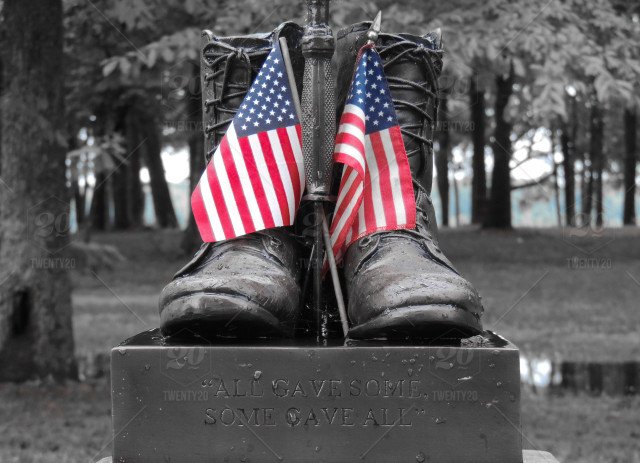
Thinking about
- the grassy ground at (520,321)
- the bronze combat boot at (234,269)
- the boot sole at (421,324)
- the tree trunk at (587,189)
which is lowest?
the grassy ground at (520,321)

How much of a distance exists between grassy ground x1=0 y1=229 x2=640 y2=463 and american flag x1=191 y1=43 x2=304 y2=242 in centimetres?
253

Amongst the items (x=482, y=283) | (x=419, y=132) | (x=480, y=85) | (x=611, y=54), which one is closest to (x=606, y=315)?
(x=482, y=283)

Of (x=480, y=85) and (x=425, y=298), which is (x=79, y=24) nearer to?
(x=480, y=85)

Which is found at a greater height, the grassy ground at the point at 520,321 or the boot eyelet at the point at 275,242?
the boot eyelet at the point at 275,242

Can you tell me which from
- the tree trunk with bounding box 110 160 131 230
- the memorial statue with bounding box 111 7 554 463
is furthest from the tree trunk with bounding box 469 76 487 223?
the memorial statue with bounding box 111 7 554 463

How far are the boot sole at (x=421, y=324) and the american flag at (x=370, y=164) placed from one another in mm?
343

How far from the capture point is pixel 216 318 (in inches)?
75.0

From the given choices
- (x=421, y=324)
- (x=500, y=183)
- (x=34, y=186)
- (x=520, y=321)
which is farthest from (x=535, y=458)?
(x=500, y=183)

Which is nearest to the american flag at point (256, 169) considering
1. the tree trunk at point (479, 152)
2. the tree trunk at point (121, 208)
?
the tree trunk at point (479, 152)

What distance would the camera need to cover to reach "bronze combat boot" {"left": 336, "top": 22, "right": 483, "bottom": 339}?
1.91 metres

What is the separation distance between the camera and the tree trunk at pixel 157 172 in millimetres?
17141

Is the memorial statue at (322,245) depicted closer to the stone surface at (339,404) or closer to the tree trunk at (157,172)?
the stone surface at (339,404)

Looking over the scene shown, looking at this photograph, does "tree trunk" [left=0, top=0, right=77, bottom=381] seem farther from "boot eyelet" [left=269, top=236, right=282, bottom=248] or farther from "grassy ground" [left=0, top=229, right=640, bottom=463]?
"boot eyelet" [left=269, top=236, right=282, bottom=248]

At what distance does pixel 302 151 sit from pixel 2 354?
4633 millimetres
